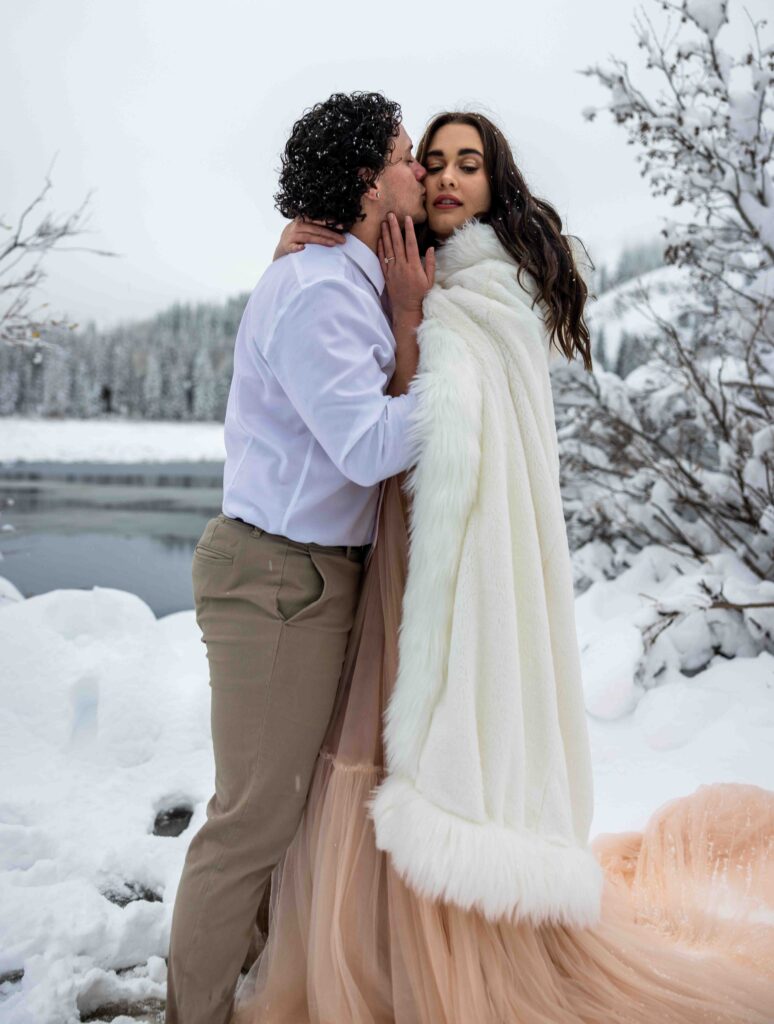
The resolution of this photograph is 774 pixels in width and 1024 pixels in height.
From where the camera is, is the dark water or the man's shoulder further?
the dark water

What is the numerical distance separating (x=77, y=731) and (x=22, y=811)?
0.70m

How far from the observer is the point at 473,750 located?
5.21ft

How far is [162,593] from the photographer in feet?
24.5

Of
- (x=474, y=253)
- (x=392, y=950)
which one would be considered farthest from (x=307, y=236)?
(x=392, y=950)

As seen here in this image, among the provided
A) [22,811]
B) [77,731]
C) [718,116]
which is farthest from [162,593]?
[718,116]

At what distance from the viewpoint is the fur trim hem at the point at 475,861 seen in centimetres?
155

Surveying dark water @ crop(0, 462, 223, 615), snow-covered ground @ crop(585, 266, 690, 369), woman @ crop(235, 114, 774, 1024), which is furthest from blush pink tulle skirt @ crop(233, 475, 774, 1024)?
dark water @ crop(0, 462, 223, 615)

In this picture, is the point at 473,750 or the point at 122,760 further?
the point at 122,760

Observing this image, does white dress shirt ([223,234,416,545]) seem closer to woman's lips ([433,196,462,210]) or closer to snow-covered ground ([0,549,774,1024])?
woman's lips ([433,196,462,210])

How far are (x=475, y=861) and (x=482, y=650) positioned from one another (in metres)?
0.42

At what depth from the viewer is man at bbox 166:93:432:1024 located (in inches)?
64.2

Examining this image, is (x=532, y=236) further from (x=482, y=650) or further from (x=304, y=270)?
(x=482, y=650)

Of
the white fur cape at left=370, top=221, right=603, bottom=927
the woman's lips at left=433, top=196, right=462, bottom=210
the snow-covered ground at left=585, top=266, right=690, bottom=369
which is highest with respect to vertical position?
the snow-covered ground at left=585, top=266, right=690, bottom=369

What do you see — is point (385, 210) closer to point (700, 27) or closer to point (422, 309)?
point (422, 309)
